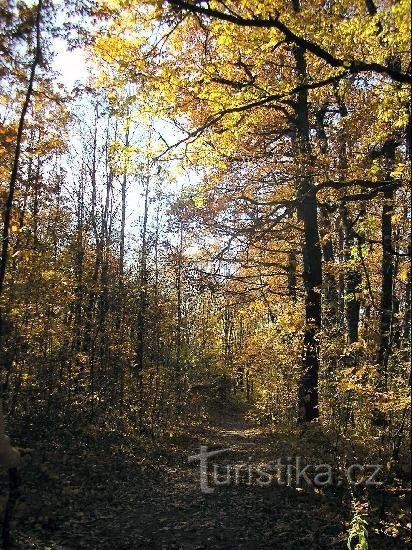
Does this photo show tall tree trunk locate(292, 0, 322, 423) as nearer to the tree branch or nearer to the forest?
the forest

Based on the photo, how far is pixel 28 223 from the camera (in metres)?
14.9

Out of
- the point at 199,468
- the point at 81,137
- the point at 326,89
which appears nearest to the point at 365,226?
the point at 326,89

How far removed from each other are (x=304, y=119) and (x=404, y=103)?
17.5 ft

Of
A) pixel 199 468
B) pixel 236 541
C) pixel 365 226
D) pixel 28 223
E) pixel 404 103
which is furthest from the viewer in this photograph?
pixel 28 223

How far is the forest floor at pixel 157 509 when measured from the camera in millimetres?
6441

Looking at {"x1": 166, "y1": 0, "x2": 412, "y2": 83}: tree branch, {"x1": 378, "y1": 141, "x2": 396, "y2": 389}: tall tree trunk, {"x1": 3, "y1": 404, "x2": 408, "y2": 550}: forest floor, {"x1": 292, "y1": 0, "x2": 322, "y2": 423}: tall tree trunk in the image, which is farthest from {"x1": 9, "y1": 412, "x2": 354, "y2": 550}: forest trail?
{"x1": 166, "y1": 0, "x2": 412, "y2": 83}: tree branch

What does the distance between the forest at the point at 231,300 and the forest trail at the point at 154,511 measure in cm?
4

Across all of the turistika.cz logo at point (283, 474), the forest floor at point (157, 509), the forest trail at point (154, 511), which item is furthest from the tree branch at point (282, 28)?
the forest trail at point (154, 511)

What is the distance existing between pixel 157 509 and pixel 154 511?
12 cm

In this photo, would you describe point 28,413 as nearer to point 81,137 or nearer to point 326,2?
point 326,2

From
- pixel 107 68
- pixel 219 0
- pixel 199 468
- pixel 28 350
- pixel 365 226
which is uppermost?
pixel 107 68

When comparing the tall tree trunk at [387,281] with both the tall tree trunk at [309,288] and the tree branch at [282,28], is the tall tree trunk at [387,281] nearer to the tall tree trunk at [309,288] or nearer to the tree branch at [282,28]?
the tall tree trunk at [309,288]

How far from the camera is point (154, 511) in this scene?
795 cm

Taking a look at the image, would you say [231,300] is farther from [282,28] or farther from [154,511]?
[282,28]
